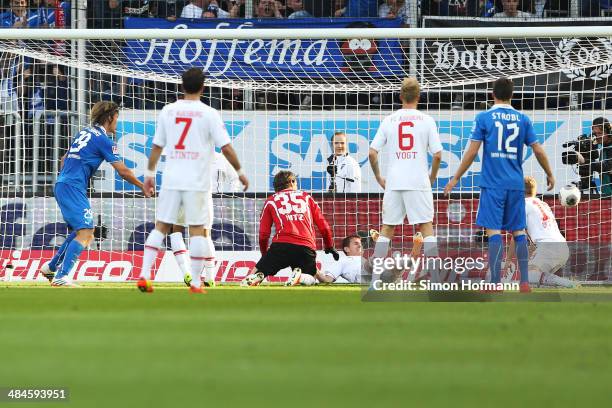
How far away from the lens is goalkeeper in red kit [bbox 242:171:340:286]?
47.2 ft

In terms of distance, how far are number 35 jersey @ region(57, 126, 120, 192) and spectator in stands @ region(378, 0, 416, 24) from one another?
311 inches

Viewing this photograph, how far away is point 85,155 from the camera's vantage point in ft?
42.6

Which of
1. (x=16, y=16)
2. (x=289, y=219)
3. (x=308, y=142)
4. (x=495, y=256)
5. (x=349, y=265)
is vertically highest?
(x=16, y=16)

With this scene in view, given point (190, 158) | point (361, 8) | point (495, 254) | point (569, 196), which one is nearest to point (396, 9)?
point (361, 8)

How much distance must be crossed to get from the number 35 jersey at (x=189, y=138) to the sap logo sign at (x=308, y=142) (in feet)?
22.1

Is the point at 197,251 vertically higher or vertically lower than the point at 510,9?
lower

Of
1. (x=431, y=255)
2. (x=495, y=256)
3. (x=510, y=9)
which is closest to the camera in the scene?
(x=495, y=256)

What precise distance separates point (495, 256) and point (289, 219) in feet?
12.3

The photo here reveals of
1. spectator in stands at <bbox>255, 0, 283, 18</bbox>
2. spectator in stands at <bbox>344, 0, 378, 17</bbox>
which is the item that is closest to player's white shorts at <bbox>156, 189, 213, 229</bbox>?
spectator in stands at <bbox>255, 0, 283, 18</bbox>

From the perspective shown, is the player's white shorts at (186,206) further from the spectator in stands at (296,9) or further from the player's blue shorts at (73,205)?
the spectator in stands at (296,9)

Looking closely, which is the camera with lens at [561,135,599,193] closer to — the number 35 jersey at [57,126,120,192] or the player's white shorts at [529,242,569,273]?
the player's white shorts at [529,242,569,273]

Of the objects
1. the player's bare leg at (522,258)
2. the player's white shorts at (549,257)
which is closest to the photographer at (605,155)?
the player's white shorts at (549,257)

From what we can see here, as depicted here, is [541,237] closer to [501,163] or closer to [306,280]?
[306,280]

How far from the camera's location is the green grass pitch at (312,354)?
434cm
